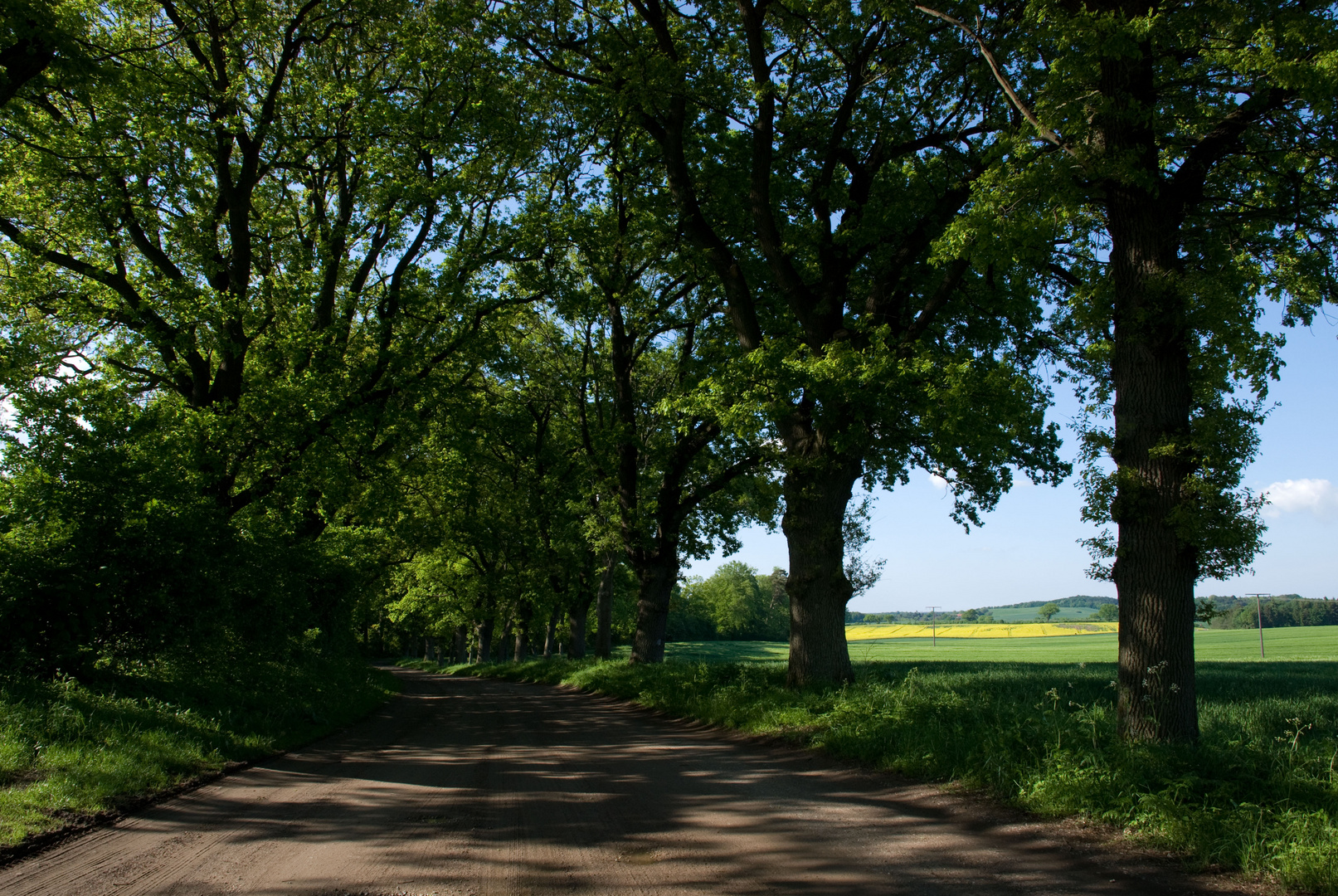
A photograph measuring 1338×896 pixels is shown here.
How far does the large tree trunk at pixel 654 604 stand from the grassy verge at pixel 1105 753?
794 cm

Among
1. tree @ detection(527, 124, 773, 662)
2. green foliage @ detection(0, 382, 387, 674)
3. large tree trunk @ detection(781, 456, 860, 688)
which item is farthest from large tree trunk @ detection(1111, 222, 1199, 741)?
green foliage @ detection(0, 382, 387, 674)

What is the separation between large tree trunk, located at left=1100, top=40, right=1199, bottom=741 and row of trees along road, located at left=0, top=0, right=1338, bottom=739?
3 centimetres

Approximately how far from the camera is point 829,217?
45.9ft

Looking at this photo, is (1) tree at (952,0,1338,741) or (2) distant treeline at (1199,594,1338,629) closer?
(1) tree at (952,0,1338,741)

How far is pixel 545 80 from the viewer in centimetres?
1447

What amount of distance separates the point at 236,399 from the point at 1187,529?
16345 mm

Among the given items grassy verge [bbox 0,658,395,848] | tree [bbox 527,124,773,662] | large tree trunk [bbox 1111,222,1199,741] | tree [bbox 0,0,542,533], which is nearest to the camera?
grassy verge [bbox 0,658,395,848]

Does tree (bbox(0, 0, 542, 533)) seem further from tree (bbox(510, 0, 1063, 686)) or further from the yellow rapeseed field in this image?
the yellow rapeseed field

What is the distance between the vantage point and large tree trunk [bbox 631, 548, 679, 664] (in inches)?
824

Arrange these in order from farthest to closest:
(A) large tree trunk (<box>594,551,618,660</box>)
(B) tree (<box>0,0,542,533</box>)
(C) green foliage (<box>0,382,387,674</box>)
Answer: (A) large tree trunk (<box>594,551,618,660</box>), (B) tree (<box>0,0,542,533</box>), (C) green foliage (<box>0,382,387,674</box>)

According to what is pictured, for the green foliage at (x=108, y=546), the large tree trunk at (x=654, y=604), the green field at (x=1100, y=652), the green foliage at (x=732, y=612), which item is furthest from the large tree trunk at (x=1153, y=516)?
the green foliage at (x=732, y=612)

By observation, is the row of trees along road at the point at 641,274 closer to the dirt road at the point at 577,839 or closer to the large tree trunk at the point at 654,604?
the large tree trunk at the point at 654,604

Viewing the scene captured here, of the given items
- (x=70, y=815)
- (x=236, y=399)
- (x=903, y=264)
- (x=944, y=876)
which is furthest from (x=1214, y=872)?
(x=236, y=399)

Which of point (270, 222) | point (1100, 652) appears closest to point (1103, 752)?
point (270, 222)
